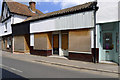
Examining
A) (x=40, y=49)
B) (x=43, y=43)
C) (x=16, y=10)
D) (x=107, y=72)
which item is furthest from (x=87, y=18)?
(x=16, y=10)

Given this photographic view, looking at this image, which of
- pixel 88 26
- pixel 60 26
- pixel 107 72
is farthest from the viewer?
pixel 60 26

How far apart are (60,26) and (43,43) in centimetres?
323

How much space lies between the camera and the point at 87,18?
28.8 ft

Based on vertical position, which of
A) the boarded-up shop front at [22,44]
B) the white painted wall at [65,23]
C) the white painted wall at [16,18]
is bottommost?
the boarded-up shop front at [22,44]

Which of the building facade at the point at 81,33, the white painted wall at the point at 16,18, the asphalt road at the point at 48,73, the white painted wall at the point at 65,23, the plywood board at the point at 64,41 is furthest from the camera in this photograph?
the white painted wall at the point at 16,18

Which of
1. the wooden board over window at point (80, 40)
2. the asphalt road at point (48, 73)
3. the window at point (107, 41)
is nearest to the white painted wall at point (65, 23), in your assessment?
the wooden board over window at point (80, 40)

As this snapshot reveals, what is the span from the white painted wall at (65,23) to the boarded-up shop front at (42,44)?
72 cm

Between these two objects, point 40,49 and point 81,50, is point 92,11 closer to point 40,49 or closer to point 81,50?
point 81,50

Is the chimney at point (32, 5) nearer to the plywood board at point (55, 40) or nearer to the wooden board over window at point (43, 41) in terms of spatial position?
the wooden board over window at point (43, 41)

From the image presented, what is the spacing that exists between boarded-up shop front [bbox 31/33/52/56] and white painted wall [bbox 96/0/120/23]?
617 centimetres

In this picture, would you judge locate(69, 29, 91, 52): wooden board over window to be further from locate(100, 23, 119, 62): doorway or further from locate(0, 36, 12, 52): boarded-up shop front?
locate(0, 36, 12, 52): boarded-up shop front

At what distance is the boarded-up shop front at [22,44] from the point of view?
50.9 ft

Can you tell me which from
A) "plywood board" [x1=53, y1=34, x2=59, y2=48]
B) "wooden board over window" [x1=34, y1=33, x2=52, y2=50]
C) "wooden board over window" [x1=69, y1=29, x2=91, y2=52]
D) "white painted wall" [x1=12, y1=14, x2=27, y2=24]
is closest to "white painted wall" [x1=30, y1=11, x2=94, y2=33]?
"wooden board over window" [x1=69, y1=29, x2=91, y2=52]

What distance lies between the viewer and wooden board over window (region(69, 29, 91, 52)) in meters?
8.70
